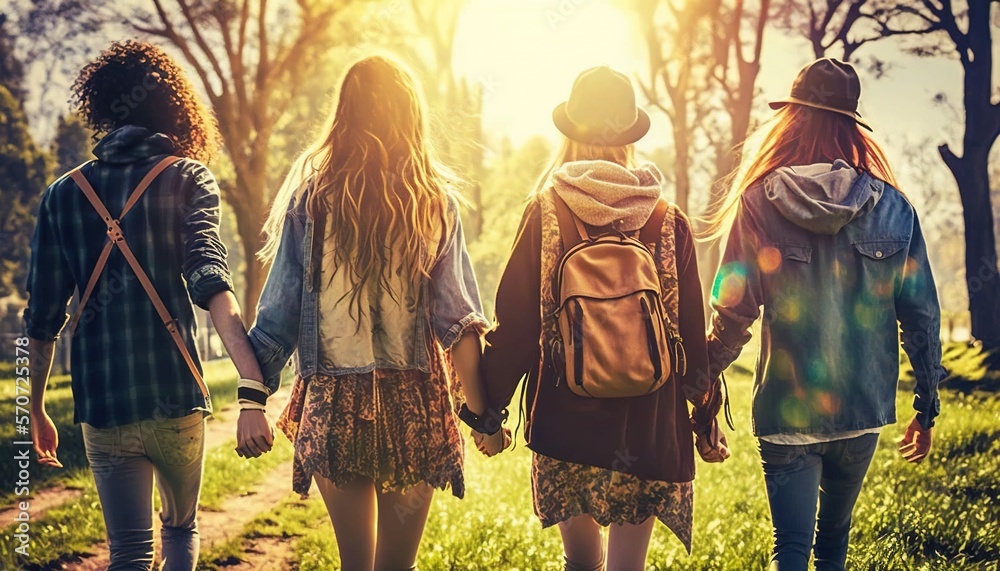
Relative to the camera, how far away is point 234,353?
2.81m

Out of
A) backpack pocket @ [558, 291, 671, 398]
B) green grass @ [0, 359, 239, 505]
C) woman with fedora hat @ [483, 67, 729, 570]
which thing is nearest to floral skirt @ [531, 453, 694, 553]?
woman with fedora hat @ [483, 67, 729, 570]

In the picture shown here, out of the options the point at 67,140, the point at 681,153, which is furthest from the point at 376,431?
the point at 67,140

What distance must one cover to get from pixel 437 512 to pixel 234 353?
3.75m

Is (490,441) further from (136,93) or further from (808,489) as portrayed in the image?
(136,93)

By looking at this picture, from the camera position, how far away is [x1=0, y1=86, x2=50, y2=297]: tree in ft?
86.6

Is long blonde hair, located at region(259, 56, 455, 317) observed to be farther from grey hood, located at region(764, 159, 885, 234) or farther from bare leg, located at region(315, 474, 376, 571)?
grey hood, located at region(764, 159, 885, 234)

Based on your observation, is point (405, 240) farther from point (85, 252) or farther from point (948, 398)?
point (948, 398)

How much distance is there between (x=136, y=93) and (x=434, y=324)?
141cm

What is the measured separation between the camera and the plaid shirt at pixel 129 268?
9.59ft

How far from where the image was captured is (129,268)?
2.93 m

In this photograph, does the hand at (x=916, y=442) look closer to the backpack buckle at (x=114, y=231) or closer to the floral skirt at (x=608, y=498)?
the floral skirt at (x=608, y=498)

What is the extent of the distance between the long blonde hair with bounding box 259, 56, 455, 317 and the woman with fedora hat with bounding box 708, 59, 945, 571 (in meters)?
1.18

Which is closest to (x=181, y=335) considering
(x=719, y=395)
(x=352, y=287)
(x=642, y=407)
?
(x=352, y=287)

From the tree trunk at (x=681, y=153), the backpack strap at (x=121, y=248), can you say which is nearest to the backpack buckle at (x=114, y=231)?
the backpack strap at (x=121, y=248)
